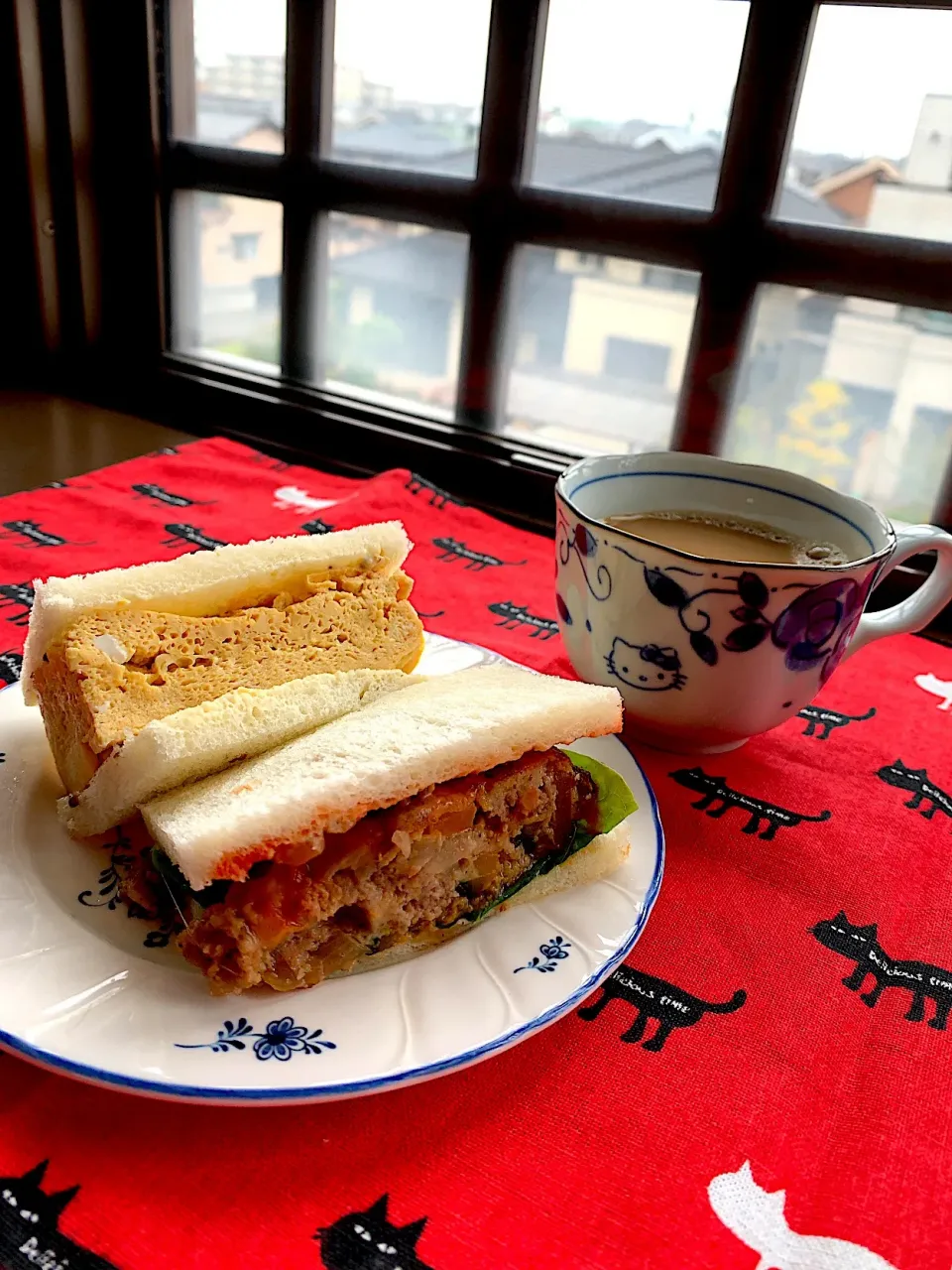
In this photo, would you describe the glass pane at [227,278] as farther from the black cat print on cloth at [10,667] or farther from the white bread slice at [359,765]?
the white bread slice at [359,765]

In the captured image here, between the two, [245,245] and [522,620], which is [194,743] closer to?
[522,620]

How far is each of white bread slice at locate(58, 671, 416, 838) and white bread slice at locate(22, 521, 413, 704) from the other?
17 cm

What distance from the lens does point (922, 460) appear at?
5.78ft

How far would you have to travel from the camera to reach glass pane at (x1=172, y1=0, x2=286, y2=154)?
2.16 m

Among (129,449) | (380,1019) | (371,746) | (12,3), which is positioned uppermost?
(12,3)

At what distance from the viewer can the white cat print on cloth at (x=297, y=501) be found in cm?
187

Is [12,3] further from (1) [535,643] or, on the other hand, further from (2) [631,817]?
(2) [631,817]

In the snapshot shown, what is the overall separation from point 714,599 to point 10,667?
84cm

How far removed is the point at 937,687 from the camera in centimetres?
143

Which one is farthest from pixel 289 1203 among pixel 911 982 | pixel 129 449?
pixel 129 449

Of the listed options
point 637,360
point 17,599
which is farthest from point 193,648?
point 637,360

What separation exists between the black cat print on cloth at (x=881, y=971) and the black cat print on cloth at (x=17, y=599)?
3.46ft

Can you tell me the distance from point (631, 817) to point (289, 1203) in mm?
450

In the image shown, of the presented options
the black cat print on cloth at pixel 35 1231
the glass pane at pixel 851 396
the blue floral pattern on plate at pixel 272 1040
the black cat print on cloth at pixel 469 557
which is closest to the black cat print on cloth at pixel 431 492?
the black cat print on cloth at pixel 469 557
